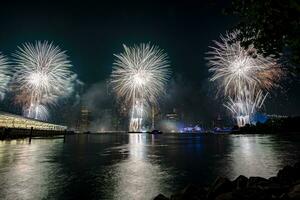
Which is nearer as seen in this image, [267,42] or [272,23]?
[272,23]

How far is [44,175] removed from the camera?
21.3 m

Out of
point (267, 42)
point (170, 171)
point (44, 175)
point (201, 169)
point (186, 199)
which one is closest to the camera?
point (186, 199)

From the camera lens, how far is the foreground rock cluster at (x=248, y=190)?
957 cm

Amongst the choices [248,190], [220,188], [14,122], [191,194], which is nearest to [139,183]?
[191,194]

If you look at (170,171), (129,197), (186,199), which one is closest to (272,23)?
(186,199)

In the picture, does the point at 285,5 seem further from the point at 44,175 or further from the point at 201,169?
the point at 44,175

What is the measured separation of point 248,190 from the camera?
33.5 feet

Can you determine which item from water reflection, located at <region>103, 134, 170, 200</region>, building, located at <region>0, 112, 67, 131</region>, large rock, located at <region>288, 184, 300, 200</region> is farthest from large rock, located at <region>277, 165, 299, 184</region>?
building, located at <region>0, 112, 67, 131</region>

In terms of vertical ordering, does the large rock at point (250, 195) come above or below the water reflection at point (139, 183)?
above

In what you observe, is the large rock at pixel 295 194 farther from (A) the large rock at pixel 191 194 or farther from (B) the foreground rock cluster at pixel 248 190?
(A) the large rock at pixel 191 194

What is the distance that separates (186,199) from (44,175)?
43.6 feet

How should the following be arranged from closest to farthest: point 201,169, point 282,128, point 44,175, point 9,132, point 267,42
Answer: point 267,42 → point 44,175 → point 201,169 → point 9,132 → point 282,128

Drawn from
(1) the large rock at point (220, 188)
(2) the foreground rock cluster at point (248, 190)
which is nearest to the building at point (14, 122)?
(2) the foreground rock cluster at point (248, 190)

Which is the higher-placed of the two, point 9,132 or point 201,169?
point 9,132
